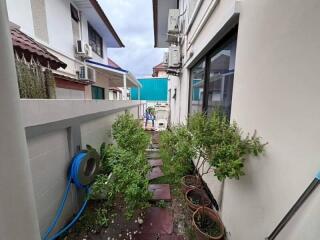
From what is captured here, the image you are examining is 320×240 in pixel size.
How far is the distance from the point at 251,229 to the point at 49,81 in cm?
258

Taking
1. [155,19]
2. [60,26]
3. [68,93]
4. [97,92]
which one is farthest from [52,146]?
[155,19]

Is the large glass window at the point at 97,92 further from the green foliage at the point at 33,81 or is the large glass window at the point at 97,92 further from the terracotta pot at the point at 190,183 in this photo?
the terracotta pot at the point at 190,183

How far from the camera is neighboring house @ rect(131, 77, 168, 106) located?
39.8 ft

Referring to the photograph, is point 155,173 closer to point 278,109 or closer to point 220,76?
point 220,76

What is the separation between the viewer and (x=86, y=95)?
5.62 m

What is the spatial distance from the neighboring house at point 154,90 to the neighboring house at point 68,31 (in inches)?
218

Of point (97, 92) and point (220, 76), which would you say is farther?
point (97, 92)

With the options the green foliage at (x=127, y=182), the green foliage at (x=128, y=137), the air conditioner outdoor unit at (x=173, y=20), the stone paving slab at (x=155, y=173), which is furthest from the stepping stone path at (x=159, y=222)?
the air conditioner outdoor unit at (x=173, y=20)

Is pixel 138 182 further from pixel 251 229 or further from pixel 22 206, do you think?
pixel 22 206

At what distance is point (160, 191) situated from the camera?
2.75 meters

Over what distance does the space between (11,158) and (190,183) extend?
8.88 ft

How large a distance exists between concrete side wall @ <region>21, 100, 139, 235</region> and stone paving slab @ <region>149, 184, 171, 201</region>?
1.23 meters

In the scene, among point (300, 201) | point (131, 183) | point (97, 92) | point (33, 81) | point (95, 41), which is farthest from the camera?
point (97, 92)

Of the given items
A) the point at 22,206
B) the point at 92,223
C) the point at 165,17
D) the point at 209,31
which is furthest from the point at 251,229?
the point at 165,17
